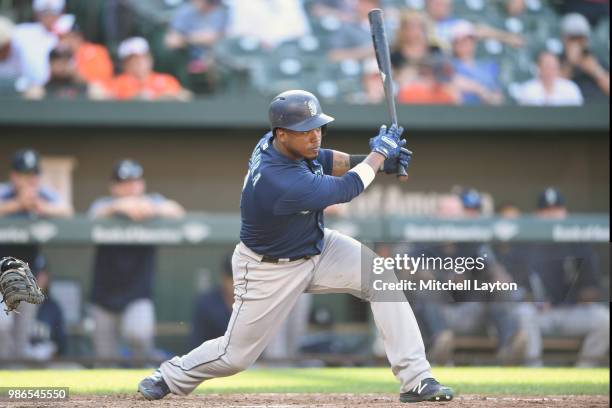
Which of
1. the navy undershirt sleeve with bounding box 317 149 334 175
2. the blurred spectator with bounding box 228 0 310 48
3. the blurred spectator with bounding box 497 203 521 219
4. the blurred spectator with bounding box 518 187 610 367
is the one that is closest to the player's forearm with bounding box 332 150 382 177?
the navy undershirt sleeve with bounding box 317 149 334 175

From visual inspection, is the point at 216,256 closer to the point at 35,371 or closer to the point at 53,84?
the point at 35,371

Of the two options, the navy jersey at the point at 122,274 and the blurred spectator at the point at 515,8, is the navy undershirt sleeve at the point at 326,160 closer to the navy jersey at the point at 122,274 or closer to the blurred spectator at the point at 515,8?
the navy jersey at the point at 122,274

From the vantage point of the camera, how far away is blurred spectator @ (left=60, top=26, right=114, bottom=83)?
11.2m

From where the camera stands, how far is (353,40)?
1185 cm

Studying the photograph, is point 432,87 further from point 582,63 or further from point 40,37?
point 40,37

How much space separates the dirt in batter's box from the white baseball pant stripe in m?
0.22

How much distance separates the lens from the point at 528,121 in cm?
1158

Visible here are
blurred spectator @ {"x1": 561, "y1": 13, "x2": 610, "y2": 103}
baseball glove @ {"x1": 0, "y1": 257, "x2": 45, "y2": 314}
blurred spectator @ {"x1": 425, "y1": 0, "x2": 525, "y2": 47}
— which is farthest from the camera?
blurred spectator @ {"x1": 425, "y1": 0, "x2": 525, "y2": 47}

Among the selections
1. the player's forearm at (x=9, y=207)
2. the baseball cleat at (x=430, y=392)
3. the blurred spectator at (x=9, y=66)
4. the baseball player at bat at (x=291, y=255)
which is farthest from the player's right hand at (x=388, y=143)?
the blurred spectator at (x=9, y=66)

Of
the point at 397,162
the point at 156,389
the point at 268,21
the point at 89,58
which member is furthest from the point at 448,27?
the point at 156,389

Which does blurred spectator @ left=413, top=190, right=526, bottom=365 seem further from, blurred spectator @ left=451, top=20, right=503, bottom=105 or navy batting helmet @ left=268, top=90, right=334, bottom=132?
navy batting helmet @ left=268, top=90, right=334, bottom=132

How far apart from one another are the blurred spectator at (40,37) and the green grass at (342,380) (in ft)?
14.4

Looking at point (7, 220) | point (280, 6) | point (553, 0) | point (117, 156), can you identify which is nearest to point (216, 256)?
point (7, 220)

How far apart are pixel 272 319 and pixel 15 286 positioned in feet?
4.06
